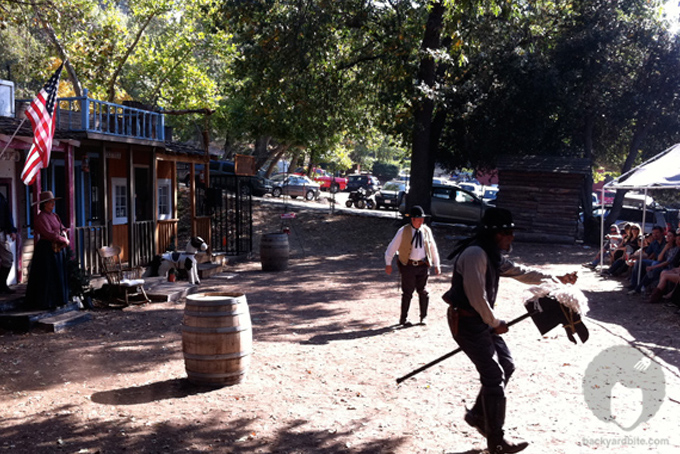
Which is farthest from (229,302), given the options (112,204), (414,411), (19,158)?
(112,204)

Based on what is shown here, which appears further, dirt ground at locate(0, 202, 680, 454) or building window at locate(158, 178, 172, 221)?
building window at locate(158, 178, 172, 221)

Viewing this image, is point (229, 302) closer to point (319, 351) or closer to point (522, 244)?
point (319, 351)

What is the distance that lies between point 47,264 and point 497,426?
7438 millimetres

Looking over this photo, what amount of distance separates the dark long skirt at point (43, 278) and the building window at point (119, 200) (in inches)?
187

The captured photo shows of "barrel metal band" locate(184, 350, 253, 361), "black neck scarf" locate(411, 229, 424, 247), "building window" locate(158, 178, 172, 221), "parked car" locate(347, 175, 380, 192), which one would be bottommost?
"barrel metal band" locate(184, 350, 253, 361)

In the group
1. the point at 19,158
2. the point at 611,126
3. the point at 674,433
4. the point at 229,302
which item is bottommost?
the point at 674,433

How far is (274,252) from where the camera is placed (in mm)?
16078

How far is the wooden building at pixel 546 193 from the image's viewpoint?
21797 mm

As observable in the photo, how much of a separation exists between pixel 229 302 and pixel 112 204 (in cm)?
883

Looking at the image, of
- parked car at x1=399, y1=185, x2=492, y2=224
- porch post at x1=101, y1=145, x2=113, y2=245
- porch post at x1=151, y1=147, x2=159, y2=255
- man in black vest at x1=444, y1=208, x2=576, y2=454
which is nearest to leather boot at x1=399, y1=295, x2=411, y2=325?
man in black vest at x1=444, y1=208, x2=576, y2=454

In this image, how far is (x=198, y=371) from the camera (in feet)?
21.3

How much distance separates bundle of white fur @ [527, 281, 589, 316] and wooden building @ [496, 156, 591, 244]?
17485mm

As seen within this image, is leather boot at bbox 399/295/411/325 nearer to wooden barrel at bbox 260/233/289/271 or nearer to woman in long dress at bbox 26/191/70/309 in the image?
woman in long dress at bbox 26/191/70/309

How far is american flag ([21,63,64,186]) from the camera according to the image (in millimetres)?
9133
